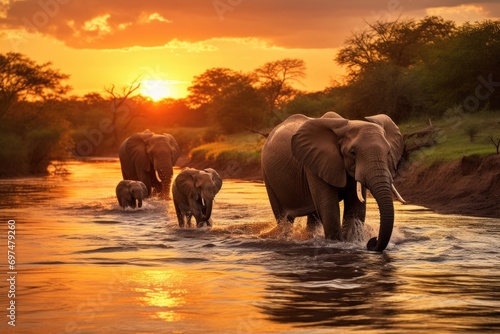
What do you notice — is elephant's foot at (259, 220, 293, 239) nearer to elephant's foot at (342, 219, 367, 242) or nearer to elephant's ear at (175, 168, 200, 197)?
elephant's foot at (342, 219, 367, 242)

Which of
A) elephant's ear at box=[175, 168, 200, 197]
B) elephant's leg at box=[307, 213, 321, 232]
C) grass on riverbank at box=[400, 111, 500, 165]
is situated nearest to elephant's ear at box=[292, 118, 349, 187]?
elephant's leg at box=[307, 213, 321, 232]

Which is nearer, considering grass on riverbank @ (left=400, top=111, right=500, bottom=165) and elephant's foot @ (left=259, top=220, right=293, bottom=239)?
elephant's foot @ (left=259, top=220, right=293, bottom=239)

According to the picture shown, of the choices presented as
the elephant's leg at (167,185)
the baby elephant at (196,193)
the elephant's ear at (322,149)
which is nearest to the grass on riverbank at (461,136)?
the elephant's leg at (167,185)

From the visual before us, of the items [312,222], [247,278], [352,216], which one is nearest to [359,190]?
[352,216]

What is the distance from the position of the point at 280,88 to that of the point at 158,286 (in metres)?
69.8

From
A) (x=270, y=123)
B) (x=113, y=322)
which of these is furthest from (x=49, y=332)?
(x=270, y=123)

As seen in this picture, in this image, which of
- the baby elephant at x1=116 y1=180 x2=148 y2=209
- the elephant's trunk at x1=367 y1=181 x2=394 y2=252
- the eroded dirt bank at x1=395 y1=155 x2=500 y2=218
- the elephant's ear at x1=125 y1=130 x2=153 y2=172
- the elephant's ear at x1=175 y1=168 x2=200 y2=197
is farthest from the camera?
the elephant's ear at x1=125 y1=130 x2=153 y2=172

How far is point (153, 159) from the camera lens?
2552 cm

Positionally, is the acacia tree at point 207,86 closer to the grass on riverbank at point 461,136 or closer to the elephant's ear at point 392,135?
the grass on riverbank at point 461,136

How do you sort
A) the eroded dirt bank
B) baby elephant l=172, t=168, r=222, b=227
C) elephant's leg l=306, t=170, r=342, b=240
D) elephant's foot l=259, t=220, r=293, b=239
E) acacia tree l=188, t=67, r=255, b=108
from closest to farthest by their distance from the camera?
elephant's leg l=306, t=170, r=342, b=240, elephant's foot l=259, t=220, r=293, b=239, baby elephant l=172, t=168, r=222, b=227, the eroded dirt bank, acacia tree l=188, t=67, r=255, b=108

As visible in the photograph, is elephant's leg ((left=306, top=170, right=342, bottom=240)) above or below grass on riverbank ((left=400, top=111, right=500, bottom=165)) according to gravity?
below

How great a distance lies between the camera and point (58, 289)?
11.2 m

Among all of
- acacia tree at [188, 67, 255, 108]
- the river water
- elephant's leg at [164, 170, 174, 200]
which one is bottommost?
the river water

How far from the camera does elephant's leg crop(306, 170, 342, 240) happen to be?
13891mm
